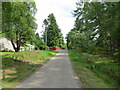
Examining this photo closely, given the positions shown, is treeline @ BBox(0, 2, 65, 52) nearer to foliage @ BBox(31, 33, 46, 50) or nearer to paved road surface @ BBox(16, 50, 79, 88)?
foliage @ BBox(31, 33, 46, 50)

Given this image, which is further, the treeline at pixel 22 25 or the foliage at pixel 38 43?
the foliage at pixel 38 43

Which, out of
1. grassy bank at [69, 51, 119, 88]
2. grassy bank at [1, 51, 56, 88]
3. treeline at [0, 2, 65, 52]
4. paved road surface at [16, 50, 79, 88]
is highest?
treeline at [0, 2, 65, 52]

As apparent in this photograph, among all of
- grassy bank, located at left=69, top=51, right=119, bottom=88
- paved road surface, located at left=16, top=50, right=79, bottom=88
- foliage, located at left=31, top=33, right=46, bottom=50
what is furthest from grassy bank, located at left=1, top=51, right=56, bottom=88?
foliage, located at left=31, top=33, right=46, bottom=50

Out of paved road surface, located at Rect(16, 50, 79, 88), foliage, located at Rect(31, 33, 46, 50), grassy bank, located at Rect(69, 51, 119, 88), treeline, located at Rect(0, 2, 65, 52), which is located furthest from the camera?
foliage, located at Rect(31, 33, 46, 50)

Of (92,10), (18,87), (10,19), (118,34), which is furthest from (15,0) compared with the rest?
(118,34)

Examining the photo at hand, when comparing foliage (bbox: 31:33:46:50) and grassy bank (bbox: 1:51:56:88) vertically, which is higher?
foliage (bbox: 31:33:46:50)

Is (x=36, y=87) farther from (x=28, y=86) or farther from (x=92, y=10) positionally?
(x=92, y=10)

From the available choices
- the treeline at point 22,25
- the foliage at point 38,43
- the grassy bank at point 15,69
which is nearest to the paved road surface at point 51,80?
the grassy bank at point 15,69

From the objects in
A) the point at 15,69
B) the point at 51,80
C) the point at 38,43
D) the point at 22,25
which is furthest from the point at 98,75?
the point at 38,43

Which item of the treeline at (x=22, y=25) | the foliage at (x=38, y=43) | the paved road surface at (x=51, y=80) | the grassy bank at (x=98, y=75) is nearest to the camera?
the paved road surface at (x=51, y=80)

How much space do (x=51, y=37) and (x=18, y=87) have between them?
4492 centimetres

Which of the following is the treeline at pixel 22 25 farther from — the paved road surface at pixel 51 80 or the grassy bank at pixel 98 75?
the grassy bank at pixel 98 75

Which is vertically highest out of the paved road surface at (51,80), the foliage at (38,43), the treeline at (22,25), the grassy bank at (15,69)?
the treeline at (22,25)

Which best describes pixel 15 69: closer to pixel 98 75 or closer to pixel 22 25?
pixel 98 75
